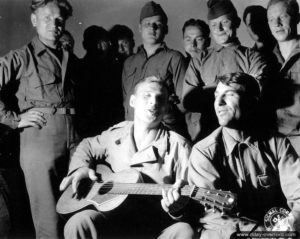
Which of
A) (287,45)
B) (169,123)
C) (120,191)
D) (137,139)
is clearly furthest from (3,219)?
(287,45)

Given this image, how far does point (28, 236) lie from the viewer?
70.3 inches

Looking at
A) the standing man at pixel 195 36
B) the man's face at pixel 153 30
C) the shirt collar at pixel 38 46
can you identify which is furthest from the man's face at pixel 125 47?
the shirt collar at pixel 38 46

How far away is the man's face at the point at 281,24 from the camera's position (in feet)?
6.04

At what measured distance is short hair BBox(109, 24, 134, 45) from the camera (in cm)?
210

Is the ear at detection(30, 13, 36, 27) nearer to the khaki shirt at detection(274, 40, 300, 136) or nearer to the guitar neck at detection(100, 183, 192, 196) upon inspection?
the guitar neck at detection(100, 183, 192, 196)

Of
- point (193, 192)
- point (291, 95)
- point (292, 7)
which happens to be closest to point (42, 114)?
point (193, 192)

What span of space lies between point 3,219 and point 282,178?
1.19 meters

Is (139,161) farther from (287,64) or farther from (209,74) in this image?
(287,64)

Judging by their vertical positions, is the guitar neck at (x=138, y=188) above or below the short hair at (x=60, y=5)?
below

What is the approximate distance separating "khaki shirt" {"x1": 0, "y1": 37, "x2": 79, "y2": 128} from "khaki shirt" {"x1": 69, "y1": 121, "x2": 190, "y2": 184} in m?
0.23

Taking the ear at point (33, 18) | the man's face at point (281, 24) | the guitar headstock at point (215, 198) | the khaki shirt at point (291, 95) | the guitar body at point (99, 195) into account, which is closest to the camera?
the guitar headstock at point (215, 198)

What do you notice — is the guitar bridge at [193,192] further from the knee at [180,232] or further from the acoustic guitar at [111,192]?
the knee at [180,232]

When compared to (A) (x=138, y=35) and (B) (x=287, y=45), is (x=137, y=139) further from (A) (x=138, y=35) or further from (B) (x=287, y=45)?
(B) (x=287, y=45)

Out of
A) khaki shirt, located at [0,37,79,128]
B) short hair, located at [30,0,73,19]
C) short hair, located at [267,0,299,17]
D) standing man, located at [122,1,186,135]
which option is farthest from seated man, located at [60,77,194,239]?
short hair, located at [267,0,299,17]
